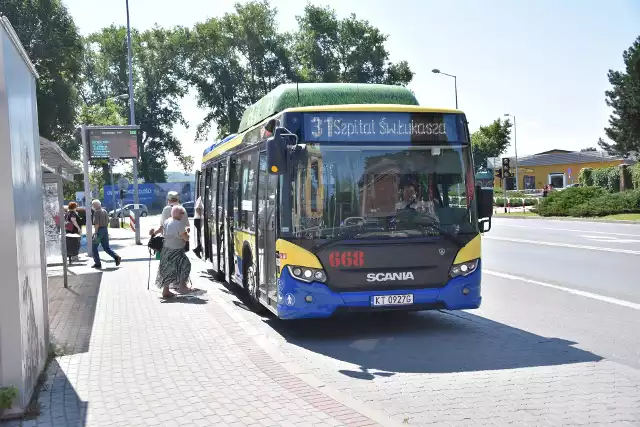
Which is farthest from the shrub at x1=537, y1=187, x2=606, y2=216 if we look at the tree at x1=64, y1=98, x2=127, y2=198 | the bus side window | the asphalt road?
the tree at x1=64, y1=98, x2=127, y2=198

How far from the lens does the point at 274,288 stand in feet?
30.8

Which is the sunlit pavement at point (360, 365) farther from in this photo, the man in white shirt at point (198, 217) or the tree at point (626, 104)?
the tree at point (626, 104)

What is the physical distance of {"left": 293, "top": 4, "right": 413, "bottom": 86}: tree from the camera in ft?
234

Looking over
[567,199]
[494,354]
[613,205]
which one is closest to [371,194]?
[494,354]

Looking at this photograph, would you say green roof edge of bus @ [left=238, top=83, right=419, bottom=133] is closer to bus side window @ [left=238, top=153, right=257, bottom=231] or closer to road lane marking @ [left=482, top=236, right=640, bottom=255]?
bus side window @ [left=238, top=153, right=257, bottom=231]

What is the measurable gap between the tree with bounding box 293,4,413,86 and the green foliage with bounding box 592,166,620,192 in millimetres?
20789

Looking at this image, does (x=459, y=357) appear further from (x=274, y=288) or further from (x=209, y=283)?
(x=209, y=283)

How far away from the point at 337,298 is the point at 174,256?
511 centimetres

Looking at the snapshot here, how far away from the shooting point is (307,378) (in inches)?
272

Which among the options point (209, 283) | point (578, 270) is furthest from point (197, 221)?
point (578, 270)

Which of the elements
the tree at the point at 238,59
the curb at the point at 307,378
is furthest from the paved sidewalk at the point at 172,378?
the tree at the point at 238,59

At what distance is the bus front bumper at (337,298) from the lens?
28.6 ft

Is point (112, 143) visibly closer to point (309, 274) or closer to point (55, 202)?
point (55, 202)

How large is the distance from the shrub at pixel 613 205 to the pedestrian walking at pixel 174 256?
29736 millimetres
